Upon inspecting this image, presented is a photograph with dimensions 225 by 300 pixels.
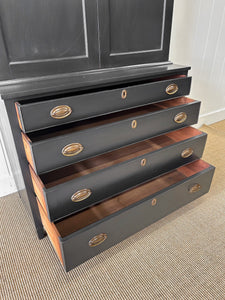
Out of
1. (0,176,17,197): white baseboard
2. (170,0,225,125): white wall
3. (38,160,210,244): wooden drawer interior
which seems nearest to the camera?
(38,160,210,244): wooden drawer interior

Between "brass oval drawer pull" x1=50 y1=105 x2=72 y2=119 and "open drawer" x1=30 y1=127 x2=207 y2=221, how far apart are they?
249 mm

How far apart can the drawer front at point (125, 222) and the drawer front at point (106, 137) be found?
28 cm

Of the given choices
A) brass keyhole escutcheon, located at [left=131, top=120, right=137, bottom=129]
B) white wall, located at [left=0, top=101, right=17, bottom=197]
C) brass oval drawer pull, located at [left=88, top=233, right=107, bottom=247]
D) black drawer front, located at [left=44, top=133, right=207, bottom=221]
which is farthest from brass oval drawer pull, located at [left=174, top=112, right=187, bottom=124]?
white wall, located at [left=0, top=101, right=17, bottom=197]

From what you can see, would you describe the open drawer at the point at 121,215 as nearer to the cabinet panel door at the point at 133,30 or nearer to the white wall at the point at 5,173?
A: the white wall at the point at 5,173

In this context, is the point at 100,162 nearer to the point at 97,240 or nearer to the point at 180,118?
the point at 97,240

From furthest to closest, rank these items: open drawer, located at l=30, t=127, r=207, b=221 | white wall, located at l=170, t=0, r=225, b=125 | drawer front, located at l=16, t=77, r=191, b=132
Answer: white wall, located at l=170, t=0, r=225, b=125 < open drawer, located at l=30, t=127, r=207, b=221 < drawer front, located at l=16, t=77, r=191, b=132

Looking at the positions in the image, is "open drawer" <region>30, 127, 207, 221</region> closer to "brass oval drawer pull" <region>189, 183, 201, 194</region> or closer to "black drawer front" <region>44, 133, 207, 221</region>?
"black drawer front" <region>44, 133, 207, 221</region>

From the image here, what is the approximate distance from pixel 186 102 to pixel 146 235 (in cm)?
73

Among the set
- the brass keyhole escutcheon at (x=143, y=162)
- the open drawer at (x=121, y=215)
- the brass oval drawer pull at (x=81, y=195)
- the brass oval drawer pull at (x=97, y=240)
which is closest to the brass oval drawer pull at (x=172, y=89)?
the brass keyhole escutcheon at (x=143, y=162)

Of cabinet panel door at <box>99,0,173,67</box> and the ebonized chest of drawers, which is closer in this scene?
the ebonized chest of drawers

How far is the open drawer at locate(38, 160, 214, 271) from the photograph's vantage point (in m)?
0.90

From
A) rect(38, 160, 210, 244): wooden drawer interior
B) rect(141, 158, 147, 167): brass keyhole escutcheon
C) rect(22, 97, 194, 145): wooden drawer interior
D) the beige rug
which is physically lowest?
the beige rug

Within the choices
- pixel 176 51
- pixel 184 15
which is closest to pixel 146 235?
pixel 176 51

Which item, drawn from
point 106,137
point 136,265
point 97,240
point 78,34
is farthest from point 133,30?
point 136,265
